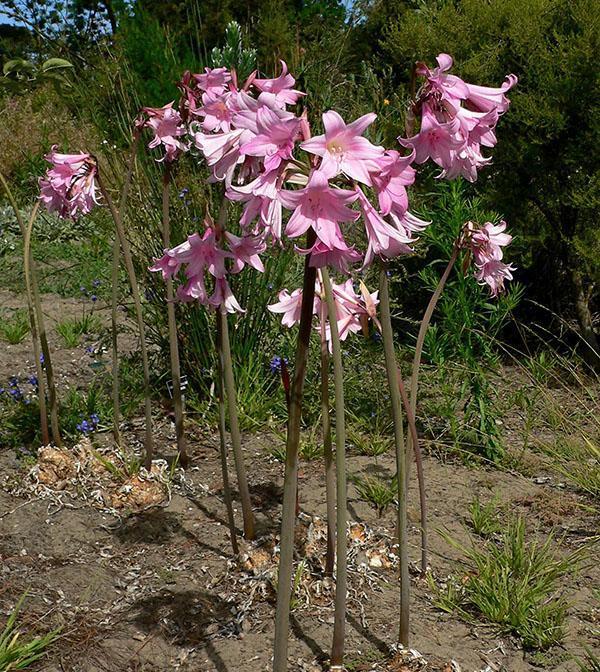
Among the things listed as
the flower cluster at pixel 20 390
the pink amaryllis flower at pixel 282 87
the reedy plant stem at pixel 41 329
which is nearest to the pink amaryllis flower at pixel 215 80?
the pink amaryllis flower at pixel 282 87

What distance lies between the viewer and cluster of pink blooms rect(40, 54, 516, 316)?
1228 millimetres

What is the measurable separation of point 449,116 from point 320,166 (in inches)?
17.0

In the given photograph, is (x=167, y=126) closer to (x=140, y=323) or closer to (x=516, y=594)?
(x=140, y=323)

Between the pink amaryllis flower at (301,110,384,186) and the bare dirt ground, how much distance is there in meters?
1.29

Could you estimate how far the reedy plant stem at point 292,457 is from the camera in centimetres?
138

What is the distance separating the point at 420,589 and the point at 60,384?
2489 millimetres

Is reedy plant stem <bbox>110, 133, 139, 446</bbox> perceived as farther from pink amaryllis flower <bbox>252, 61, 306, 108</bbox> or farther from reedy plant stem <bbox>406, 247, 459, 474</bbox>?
reedy plant stem <bbox>406, 247, 459, 474</bbox>

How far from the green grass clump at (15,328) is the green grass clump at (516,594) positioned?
327 cm

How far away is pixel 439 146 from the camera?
58.7 inches

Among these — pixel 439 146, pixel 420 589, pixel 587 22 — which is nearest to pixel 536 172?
pixel 587 22

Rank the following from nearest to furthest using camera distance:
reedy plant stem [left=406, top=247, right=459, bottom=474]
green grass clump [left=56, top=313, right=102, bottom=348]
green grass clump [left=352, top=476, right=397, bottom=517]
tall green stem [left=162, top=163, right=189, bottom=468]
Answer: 1. reedy plant stem [left=406, top=247, right=459, bottom=474]
2. tall green stem [left=162, top=163, right=189, bottom=468]
3. green grass clump [left=352, top=476, right=397, bottom=517]
4. green grass clump [left=56, top=313, right=102, bottom=348]

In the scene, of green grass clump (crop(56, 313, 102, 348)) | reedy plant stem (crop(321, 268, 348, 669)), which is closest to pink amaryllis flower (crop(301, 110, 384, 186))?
reedy plant stem (crop(321, 268, 348, 669))

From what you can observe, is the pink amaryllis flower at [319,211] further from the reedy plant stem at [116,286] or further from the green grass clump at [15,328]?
the green grass clump at [15,328]

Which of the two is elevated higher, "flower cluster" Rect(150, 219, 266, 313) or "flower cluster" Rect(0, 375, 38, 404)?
Answer: "flower cluster" Rect(150, 219, 266, 313)
